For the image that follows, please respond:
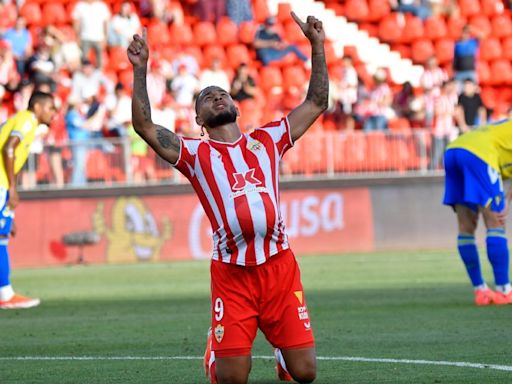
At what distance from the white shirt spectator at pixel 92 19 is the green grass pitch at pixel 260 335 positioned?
7.59 m


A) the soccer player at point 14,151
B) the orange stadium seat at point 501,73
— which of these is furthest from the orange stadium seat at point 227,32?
the soccer player at point 14,151

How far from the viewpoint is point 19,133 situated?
1387 cm

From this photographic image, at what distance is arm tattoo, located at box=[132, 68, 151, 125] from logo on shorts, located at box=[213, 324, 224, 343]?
129 centimetres

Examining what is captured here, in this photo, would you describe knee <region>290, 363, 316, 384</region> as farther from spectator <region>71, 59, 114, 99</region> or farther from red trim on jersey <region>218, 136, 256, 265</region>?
spectator <region>71, 59, 114, 99</region>

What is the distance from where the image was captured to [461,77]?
25906mm

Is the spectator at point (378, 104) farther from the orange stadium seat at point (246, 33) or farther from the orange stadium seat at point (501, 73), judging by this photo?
the orange stadium seat at point (501, 73)

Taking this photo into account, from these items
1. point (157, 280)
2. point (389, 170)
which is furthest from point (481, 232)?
point (157, 280)

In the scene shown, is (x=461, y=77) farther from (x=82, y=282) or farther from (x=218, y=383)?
(x=218, y=383)

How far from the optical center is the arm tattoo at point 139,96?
7.50m

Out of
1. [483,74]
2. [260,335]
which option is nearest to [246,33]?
[483,74]

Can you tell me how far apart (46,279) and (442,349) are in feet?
34.5

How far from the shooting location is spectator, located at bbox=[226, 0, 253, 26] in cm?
2723

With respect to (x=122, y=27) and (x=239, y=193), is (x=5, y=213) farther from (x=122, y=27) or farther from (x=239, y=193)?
(x=122, y=27)

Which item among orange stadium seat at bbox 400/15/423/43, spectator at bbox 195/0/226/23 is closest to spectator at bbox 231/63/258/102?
spectator at bbox 195/0/226/23
